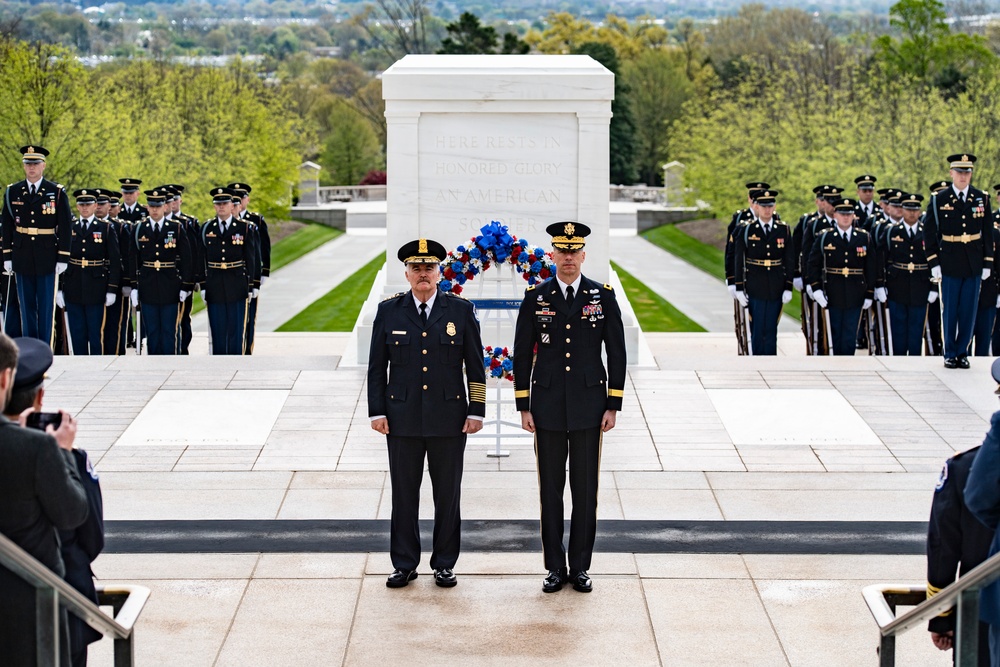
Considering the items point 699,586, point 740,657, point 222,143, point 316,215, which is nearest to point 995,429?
point 740,657

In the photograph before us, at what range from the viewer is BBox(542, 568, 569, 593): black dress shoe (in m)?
6.89

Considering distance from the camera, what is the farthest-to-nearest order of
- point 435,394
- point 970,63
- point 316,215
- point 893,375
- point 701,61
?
point 701,61 < point 970,63 < point 316,215 < point 893,375 < point 435,394

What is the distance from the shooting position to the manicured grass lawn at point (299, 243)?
33562 mm

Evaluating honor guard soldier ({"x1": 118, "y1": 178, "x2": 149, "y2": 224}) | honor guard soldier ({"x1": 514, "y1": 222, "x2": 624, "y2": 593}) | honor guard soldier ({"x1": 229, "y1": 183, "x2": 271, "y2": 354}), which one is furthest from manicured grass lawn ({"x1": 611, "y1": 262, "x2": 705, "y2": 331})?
honor guard soldier ({"x1": 514, "y1": 222, "x2": 624, "y2": 593})

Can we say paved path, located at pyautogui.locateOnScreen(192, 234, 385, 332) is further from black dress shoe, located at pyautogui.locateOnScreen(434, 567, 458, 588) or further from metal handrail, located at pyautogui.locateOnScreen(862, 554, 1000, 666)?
metal handrail, located at pyautogui.locateOnScreen(862, 554, 1000, 666)

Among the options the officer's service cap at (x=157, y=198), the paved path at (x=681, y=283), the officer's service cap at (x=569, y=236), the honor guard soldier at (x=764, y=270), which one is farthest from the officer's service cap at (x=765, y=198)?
the paved path at (x=681, y=283)

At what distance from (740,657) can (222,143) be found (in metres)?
29.9

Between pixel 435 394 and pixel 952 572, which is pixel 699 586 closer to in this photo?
pixel 435 394

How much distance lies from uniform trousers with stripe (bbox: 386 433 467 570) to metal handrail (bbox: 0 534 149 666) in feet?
7.20

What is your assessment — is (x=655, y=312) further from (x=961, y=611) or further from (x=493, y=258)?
(x=961, y=611)

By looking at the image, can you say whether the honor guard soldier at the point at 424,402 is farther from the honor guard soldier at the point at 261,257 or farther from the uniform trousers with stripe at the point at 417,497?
the honor guard soldier at the point at 261,257

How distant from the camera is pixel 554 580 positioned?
691 centimetres

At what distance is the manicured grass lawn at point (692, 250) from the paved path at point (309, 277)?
289 inches

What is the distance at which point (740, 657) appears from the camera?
6.16 meters
